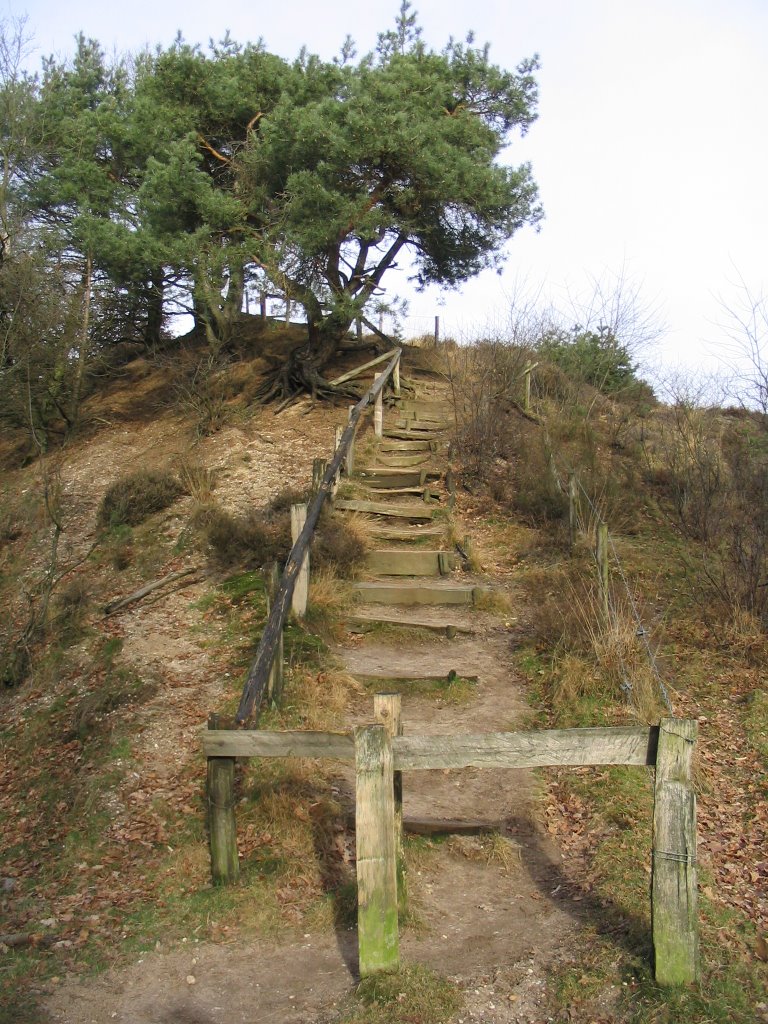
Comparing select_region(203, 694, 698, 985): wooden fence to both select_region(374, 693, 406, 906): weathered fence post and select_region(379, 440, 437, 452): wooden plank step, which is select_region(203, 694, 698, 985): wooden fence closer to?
select_region(374, 693, 406, 906): weathered fence post

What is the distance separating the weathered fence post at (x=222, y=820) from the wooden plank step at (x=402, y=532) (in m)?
6.28

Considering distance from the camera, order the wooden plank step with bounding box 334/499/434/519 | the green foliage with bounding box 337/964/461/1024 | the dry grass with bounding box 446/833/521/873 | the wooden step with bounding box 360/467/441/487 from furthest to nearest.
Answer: the wooden step with bounding box 360/467/441/487 < the wooden plank step with bounding box 334/499/434/519 < the dry grass with bounding box 446/833/521/873 < the green foliage with bounding box 337/964/461/1024

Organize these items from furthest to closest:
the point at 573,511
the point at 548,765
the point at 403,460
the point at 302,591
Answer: the point at 403,460, the point at 573,511, the point at 302,591, the point at 548,765

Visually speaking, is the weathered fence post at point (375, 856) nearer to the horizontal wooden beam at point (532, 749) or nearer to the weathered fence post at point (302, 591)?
the horizontal wooden beam at point (532, 749)

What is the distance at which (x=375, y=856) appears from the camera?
171 inches

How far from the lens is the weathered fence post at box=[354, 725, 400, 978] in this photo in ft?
14.2

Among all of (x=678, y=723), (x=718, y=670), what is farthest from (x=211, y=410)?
(x=678, y=723)

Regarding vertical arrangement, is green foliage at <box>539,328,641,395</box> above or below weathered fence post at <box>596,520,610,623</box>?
above

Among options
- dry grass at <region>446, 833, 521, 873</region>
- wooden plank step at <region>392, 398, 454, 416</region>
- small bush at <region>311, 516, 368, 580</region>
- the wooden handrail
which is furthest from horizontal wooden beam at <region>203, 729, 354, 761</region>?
wooden plank step at <region>392, 398, 454, 416</region>

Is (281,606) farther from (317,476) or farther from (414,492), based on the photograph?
(414,492)

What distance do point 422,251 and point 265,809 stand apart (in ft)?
48.3

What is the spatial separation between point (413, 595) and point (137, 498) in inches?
207

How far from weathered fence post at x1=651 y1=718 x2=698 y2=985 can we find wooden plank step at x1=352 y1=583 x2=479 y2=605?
5.64m

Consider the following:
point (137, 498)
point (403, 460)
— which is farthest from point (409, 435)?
point (137, 498)
